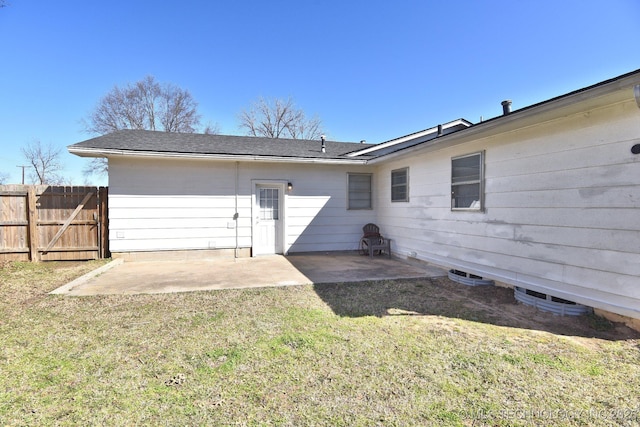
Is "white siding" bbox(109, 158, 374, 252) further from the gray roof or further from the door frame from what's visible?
the gray roof

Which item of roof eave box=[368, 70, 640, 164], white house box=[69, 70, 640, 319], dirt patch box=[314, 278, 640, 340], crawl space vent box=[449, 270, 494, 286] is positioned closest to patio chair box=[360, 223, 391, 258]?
white house box=[69, 70, 640, 319]

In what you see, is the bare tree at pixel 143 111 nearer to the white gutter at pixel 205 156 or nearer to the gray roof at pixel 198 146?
the gray roof at pixel 198 146

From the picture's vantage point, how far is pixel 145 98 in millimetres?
22688

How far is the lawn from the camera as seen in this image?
1.93 meters

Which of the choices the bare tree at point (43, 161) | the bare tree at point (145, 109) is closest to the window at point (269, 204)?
the bare tree at point (145, 109)

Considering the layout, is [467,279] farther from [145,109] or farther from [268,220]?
[145,109]

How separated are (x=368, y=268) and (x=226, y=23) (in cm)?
1100

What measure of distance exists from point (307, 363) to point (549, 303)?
3477 millimetres

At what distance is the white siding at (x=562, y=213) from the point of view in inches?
131

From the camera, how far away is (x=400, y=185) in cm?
774

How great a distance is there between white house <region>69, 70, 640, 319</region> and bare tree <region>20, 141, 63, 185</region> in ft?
81.9

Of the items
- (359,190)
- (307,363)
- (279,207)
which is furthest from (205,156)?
(307,363)

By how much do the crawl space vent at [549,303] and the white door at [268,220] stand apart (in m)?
5.74

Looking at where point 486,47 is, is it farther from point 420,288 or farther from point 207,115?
point 207,115
